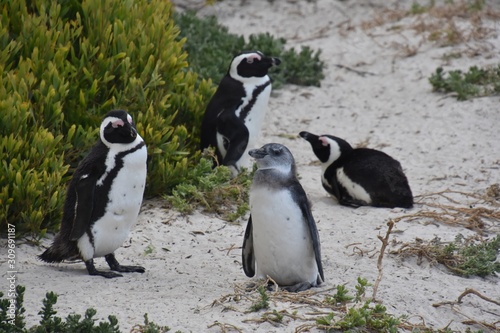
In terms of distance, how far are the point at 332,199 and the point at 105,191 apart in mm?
2711

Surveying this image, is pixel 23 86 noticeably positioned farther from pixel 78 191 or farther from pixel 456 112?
pixel 456 112

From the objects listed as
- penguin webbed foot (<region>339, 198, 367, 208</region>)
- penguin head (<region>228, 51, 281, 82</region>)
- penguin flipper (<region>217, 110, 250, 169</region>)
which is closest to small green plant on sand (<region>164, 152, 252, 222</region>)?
penguin flipper (<region>217, 110, 250, 169</region>)

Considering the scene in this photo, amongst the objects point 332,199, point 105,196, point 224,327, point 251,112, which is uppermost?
point 251,112

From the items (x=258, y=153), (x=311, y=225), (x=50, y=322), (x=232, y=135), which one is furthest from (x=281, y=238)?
(x=232, y=135)

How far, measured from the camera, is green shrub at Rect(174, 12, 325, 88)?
954 centimetres

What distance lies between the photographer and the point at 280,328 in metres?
4.45

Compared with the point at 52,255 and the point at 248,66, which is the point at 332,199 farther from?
the point at 52,255

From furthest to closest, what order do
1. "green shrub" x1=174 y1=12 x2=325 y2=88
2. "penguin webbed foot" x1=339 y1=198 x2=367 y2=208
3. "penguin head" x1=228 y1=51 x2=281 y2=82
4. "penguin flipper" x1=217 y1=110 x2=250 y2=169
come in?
"green shrub" x1=174 y1=12 x2=325 y2=88 < "penguin head" x1=228 y1=51 x2=281 y2=82 < "penguin flipper" x1=217 y1=110 x2=250 y2=169 < "penguin webbed foot" x1=339 y1=198 x2=367 y2=208

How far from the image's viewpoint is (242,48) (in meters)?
9.95

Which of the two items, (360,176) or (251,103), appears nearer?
(360,176)

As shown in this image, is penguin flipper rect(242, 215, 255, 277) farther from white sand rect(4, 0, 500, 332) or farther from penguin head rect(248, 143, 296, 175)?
penguin head rect(248, 143, 296, 175)

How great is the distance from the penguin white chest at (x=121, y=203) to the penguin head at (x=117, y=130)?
0.33 feet

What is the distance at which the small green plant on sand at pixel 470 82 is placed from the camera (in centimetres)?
905

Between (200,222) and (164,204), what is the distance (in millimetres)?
376
